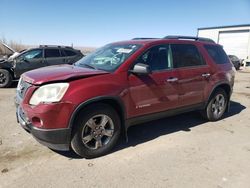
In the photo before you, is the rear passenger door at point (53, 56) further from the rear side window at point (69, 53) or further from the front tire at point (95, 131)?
the front tire at point (95, 131)

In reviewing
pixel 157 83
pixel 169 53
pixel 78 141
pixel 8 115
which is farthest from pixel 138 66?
pixel 8 115

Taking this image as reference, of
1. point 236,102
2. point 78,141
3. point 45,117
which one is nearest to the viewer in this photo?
point 45,117

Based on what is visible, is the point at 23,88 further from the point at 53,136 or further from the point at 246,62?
the point at 246,62

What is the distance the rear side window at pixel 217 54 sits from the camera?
5.74 metres

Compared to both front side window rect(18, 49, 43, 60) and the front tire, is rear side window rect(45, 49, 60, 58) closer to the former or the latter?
front side window rect(18, 49, 43, 60)

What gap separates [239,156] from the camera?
13.7 ft

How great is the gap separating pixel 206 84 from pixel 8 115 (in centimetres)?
459

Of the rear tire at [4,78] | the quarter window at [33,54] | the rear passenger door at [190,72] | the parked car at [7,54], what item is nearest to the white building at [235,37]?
the parked car at [7,54]

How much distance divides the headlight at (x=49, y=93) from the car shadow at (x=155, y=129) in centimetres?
104

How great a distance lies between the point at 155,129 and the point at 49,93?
261 cm

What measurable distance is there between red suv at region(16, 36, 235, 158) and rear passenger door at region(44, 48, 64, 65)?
21.0 feet

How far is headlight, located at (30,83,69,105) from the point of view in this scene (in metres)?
3.44

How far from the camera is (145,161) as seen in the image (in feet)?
12.7

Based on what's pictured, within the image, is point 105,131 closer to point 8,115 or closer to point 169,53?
point 169,53
